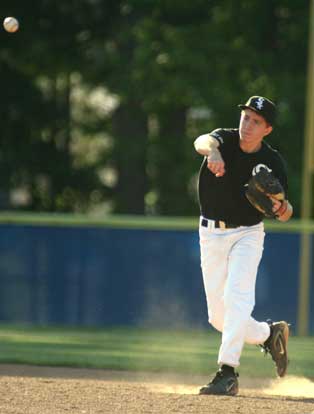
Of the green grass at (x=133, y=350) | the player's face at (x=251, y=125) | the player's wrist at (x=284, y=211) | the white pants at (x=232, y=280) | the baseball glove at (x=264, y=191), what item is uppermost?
the player's face at (x=251, y=125)

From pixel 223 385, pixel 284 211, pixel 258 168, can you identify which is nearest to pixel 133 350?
pixel 223 385

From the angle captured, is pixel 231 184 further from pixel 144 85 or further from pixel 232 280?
pixel 144 85

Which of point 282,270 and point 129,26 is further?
point 129,26

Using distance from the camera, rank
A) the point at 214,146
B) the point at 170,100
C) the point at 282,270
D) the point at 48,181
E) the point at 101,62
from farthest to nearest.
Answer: the point at 48,181, the point at 101,62, the point at 170,100, the point at 282,270, the point at 214,146

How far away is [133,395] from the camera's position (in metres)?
6.78

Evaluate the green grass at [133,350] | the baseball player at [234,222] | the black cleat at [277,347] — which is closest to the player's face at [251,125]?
the baseball player at [234,222]

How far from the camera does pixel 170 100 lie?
19.3 meters

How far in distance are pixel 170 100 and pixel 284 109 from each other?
1.87m

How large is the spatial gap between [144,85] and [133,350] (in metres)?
9.33

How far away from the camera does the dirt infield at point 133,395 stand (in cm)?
621

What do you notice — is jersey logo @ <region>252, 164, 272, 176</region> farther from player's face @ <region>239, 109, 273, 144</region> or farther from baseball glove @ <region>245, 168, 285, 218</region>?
player's face @ <region>239, 109, 273, 144</region>

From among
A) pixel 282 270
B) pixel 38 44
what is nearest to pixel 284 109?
pixel 38 44

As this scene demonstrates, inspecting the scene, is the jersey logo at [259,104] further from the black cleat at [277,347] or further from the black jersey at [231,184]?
the black cleat at [277,347]

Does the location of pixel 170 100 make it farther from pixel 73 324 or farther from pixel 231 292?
pixel 231 292
